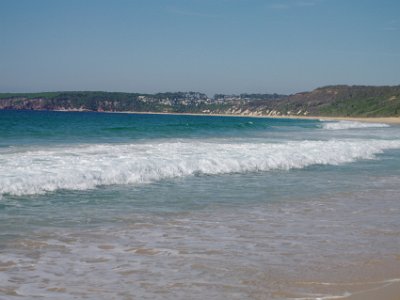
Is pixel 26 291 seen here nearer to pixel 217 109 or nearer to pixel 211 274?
pixel 211 274

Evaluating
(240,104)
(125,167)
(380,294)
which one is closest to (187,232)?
(380,294)

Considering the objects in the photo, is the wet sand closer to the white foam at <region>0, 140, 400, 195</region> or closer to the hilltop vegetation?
the white foam at <region>0, 140, 400, 195</region>

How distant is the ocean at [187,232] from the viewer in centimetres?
507

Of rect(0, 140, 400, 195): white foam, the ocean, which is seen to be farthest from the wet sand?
rect(0, 140, 400, 195): white foam

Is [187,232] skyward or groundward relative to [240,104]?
groundward

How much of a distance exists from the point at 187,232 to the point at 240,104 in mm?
183449

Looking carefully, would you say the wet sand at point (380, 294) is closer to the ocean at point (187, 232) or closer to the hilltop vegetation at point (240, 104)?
the ocean at point (187, 232)

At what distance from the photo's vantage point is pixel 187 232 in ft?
23.7

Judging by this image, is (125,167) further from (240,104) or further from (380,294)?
(240,104)

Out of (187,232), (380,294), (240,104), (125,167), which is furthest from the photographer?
(240,104)

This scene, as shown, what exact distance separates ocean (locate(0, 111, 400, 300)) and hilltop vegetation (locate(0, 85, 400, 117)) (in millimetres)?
101444

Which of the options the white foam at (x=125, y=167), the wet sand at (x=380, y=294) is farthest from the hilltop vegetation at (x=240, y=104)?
the wet sand at (x=380, y=294)

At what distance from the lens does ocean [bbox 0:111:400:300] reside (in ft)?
16.6

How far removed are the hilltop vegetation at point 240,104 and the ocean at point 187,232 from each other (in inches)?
3994
